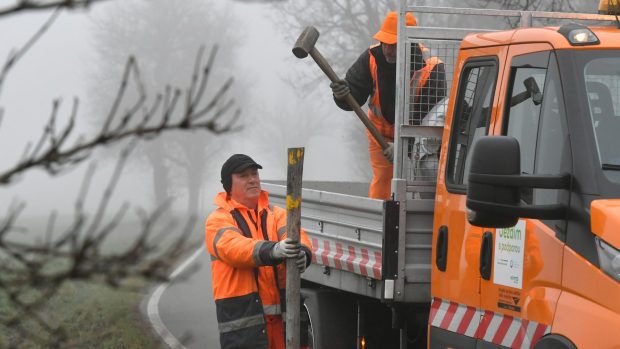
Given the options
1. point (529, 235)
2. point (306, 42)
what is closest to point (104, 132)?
point (529, 235)

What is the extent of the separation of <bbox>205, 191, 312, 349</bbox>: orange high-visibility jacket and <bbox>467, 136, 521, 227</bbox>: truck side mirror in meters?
1.81

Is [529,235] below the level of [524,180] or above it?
below

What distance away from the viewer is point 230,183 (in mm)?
6805

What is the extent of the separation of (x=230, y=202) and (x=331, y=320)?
127 centimetres

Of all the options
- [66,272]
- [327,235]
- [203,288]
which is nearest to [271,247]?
[327,235]

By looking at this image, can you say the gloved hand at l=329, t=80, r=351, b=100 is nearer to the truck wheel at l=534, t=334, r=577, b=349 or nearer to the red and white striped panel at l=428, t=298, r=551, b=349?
the red and white striped panel at l=428, t=298, r=551, b=349

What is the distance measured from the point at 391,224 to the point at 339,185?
4.01m

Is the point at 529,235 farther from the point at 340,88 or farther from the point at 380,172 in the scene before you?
the point at 380,172

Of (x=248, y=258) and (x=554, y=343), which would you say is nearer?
(x=554, y=343)

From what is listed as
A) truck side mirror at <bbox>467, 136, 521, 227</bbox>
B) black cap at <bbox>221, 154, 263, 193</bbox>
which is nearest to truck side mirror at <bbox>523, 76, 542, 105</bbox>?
truck side mirror at <bbox>467, 136, 521, 227</bbox>

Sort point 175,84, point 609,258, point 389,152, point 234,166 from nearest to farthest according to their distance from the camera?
1. point 609,258
2. point 234,166
3. point 389,152
4. point 175,84

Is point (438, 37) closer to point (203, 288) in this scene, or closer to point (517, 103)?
point (517, 103)

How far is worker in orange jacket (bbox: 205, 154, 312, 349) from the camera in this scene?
6.45m

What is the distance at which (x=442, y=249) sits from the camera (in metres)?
6.31
